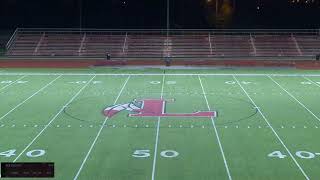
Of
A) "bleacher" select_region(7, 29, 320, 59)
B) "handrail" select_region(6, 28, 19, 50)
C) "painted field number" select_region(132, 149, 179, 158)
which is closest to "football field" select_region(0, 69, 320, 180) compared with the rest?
"painted field number" select_region(132, 149, 179, 158)

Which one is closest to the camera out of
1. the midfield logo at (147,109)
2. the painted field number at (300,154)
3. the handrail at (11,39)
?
the painted field number at (300,154)

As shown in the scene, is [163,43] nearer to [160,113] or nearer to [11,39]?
[11,39]

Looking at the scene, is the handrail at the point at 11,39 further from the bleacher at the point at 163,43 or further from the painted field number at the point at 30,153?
the painted field number at the point at 30,153

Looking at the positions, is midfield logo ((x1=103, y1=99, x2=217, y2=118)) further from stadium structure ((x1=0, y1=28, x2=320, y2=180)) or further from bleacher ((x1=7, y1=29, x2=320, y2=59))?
bleacher ((x1=7, y1=29, x2=320, y2=59))

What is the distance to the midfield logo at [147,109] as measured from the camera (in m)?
13.4

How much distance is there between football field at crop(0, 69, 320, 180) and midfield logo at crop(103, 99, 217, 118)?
25mm

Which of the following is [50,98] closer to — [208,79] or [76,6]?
[208,79]

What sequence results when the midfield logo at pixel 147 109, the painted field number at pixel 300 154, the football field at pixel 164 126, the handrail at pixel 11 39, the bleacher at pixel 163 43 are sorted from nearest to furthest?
1. the football field at pixel 164 126
2. the painted field number at pixel 300 154
3. the midfield logo at pixel 147 109
4. the bleacher at pixel 163 43
5. the handrail at pixel 11 39

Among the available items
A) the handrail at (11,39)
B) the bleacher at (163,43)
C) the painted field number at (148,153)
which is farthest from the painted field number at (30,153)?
the handrail at (11,39)

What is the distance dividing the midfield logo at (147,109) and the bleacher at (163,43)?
13369 mm

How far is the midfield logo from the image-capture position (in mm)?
13383

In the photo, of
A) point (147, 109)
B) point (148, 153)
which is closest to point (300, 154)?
point (148, 153)

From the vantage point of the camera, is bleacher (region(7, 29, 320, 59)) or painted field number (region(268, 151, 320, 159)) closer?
painted field number (region(268, 151, 320, 159))

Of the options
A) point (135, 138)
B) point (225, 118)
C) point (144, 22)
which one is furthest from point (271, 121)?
point (144, 22)
